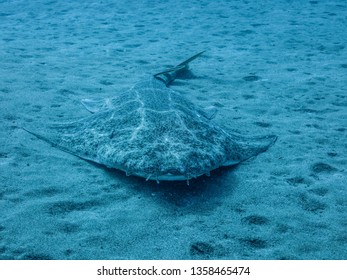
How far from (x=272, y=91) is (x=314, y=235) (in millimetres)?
3815

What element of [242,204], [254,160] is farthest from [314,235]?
[254,160]

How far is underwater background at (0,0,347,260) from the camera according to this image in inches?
101

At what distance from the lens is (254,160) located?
3.75 metres

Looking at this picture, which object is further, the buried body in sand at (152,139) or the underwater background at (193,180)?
the buried body in sand at (152,139)

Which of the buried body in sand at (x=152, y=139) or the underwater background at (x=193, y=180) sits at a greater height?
the buried body in sand at (x=152, y=139)

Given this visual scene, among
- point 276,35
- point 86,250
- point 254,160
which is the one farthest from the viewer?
point 276,35

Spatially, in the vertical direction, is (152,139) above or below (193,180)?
above

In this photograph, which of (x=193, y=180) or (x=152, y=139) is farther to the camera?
(x=193, y=180)

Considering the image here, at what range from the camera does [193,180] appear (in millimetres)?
3230

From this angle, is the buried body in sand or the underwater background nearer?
the underwater background

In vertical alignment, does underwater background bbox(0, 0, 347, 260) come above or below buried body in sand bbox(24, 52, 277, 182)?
below

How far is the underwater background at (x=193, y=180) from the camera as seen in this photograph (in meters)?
2.57

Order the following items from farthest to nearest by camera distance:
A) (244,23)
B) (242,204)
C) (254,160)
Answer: (244,23) → (254,160) → (242,204)

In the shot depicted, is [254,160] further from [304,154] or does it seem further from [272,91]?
[272,91]
